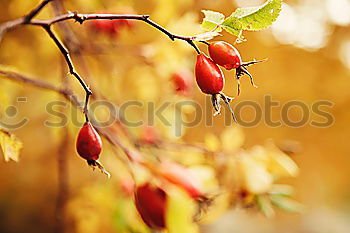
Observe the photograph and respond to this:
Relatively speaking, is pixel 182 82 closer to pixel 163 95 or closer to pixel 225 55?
pixel 163 95

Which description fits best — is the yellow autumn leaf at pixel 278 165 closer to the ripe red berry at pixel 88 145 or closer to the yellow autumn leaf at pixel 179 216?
the yellow autumn leaf at pixel 179 216

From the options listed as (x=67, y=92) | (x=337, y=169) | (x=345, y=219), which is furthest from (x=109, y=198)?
(x=345, y=219)

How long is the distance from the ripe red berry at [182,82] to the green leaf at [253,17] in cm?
34

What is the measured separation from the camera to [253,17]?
0.30 m

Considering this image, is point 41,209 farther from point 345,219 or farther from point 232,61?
point 345,219

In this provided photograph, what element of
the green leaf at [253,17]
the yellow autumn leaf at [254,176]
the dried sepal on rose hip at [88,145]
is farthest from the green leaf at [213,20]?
the yellow autumn leaf at [254,176]

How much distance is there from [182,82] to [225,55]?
0.35m

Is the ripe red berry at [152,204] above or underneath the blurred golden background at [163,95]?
underneath

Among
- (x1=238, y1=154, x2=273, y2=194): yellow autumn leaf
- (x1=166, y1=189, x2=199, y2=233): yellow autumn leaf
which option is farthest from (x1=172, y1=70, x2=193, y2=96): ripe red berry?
(x1=166, y1=189, x2=199, y2=233): yellow autumn leaf

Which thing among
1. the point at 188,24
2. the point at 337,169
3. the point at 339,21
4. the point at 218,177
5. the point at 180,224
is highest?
the point at 339,21

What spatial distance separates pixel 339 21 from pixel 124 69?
85cm

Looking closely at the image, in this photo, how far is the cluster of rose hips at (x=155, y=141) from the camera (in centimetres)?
30

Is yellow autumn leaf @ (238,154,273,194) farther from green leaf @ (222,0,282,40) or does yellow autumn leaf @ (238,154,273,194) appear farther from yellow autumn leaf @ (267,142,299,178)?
green leaf @ (222,0,282,40)

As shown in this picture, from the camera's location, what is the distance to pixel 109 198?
803 mm
